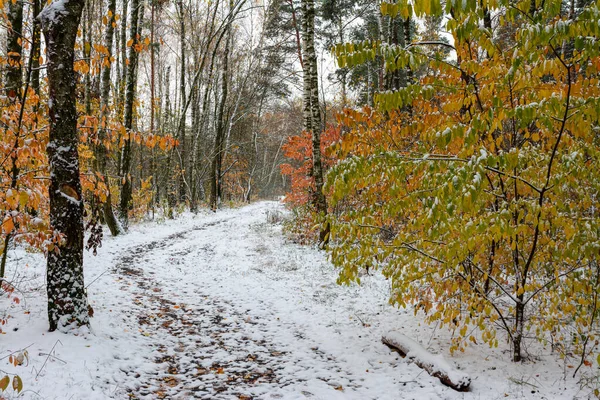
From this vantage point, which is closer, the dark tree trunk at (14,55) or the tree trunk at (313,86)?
the dark tree trunk at (14,55)

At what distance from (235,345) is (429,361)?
2864 mm

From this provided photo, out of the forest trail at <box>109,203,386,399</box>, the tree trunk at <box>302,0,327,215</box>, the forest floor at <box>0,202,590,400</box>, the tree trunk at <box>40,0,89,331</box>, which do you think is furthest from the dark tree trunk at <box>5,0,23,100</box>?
the tree trunk at <box>302,0,327,215</box>

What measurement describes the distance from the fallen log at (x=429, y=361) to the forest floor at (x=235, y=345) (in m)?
0.10

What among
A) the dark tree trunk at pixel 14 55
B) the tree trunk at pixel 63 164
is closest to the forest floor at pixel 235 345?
the tree trunk at pixel 63 164

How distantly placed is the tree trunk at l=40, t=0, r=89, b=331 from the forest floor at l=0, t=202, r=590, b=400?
1.35ft

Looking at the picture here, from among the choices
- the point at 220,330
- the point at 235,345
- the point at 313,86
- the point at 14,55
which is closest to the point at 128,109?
the point at 313,86

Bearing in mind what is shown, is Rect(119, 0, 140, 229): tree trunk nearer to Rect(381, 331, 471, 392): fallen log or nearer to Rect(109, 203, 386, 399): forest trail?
Rect(109, 203, 386, 399): forest trail

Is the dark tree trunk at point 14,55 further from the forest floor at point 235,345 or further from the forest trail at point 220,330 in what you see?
the forest trail at point 220,330

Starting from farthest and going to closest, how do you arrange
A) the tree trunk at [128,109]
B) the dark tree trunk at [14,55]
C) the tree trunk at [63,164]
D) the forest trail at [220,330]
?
the tree trunk at [128,109], the dark tree trunk at [14,55], the tree trunk at [63,164], the forest trail at [220,330]

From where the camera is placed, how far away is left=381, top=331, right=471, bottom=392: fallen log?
13.5ft

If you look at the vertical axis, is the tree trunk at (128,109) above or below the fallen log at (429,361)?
above

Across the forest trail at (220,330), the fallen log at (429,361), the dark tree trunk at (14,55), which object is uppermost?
the dark tree trunk at (14,55)

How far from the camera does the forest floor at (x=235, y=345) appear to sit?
13.6 ft

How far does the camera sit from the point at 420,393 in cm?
419
